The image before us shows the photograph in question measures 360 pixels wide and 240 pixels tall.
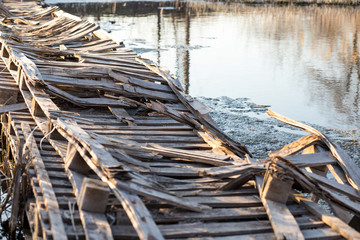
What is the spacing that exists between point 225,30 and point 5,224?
20462 mm

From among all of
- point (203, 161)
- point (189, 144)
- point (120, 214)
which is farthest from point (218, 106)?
point (120, 214)

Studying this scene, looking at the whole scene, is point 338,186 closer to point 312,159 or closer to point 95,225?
point 312,159

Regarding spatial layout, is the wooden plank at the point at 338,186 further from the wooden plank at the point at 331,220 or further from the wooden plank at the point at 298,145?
the wooden plank at the point at 298,145

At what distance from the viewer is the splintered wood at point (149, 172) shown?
4.27 meters

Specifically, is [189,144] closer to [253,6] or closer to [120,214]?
[120,214]

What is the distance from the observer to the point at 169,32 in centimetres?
2481

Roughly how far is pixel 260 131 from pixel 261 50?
10.9 meters

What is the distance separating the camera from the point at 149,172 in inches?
203

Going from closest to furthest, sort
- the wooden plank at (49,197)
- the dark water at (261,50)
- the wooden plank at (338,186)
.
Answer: the wooden plank at (49,197) → the wooden plank at (338,186) → the dark water at (261,50)

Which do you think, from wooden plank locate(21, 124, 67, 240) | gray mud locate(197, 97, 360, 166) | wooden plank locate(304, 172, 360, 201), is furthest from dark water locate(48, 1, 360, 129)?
wooden plank locate(21, 124, 67, 240)

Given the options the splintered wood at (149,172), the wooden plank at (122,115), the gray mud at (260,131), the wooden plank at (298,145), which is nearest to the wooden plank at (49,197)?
the splintered wood at (149,172)

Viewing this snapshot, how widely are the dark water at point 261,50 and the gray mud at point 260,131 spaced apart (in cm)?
83

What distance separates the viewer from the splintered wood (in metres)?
4.27

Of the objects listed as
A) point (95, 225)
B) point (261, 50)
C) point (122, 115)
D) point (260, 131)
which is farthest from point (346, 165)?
point (261, 50)
